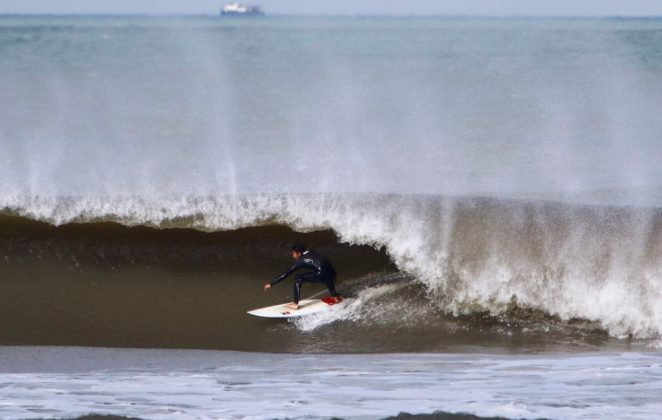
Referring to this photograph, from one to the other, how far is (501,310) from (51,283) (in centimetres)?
577

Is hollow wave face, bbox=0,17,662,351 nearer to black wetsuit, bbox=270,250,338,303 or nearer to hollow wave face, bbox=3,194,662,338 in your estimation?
hollow wave face, bbox=3,194,662,338

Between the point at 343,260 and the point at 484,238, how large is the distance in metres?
1.93

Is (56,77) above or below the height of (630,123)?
above

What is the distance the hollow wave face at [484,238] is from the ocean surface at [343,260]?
3 centimetres

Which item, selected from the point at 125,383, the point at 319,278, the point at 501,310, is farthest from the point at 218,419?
the point at 501,310

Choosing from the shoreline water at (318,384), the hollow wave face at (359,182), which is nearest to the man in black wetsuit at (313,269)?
the hollow wave face at (359,182)

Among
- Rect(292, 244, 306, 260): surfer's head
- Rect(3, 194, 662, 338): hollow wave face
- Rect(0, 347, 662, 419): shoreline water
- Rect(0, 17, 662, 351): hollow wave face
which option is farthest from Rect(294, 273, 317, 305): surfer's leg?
Rect(0, 347, 662, 419): shoreline water

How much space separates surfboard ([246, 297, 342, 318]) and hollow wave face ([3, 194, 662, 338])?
194 mm

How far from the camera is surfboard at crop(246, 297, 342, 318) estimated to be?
33.8ft

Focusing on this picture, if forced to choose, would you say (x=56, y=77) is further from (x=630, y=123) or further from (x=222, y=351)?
(x=222, y=351)

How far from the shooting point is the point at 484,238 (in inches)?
468

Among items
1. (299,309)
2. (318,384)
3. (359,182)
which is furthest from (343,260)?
(359,182)

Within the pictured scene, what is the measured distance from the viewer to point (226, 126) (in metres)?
23.9

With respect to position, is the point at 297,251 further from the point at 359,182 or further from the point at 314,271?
the point at 359,182
